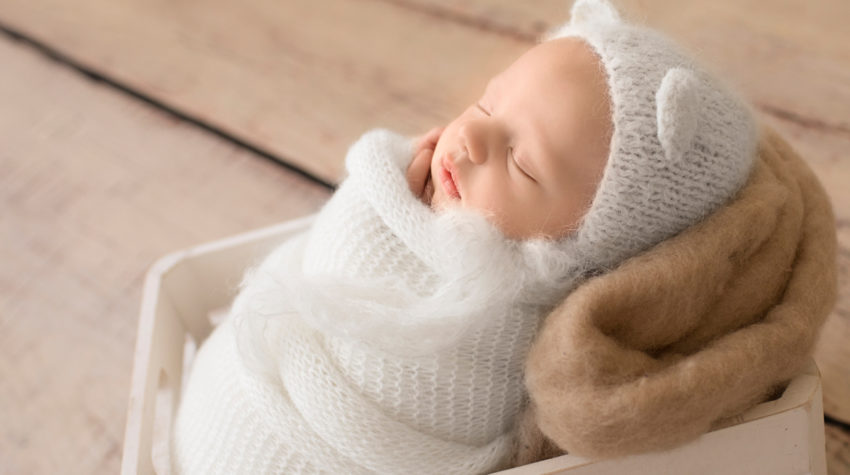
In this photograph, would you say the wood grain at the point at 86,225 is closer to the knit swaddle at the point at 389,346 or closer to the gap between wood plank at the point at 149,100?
the gap between wood plank at the point at 149,100

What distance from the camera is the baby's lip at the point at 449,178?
28.4 inches

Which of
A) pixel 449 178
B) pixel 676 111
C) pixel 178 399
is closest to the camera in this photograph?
pixel 676 111

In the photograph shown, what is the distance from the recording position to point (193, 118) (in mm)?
1407

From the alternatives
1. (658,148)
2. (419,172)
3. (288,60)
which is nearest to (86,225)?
(288,60)

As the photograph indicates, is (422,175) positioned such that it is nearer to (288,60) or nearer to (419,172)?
(419,172)

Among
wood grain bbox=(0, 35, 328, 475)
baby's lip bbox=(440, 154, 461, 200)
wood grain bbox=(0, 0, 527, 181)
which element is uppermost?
baby's lip bbox=(440, 154, 461, 200)

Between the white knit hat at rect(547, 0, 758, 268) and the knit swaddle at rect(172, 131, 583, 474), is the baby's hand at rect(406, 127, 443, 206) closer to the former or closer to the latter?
the knit swaddle at rect(172, 131, 583, 474)

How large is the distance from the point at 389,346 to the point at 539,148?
198 mm

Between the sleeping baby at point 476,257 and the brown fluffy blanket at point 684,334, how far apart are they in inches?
1.4

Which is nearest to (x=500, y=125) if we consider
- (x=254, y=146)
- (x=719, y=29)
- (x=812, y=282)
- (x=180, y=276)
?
(x=812, y=282)

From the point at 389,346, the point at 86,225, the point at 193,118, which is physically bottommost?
the point at 86,225

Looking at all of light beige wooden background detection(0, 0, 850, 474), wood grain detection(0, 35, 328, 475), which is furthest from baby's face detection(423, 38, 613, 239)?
wood grain detection(0, 35, 328, 475)

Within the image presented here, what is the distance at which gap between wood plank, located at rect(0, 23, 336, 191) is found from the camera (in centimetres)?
130

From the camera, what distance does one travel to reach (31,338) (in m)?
1.14
